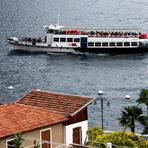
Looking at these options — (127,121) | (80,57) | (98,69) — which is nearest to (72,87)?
(98,69)

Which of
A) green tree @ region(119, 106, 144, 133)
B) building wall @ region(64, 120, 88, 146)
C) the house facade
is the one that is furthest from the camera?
green tree @ region(119, 106, 144, 133)

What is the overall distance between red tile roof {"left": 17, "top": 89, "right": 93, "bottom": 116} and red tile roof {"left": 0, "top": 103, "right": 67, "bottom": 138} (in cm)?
74

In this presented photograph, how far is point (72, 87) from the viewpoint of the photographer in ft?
287

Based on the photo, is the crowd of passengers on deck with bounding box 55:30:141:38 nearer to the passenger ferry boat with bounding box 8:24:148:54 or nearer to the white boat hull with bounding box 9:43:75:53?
the passenger ferry boat with bounding box 8:24:148:54

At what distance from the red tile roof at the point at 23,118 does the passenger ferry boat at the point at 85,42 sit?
93.4 meters

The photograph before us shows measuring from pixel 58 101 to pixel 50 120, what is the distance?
8.30 ft

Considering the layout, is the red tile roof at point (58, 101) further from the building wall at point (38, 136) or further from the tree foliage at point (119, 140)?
the tree foliage at point (119, 140)

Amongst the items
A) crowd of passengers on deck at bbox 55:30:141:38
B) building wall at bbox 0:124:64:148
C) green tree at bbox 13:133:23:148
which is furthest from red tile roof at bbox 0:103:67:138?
crowd of passengers on deck at bbox 55:30:141:38

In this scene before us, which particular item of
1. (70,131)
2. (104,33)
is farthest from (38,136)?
(104,33)

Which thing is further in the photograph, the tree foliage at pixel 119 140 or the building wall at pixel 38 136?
the tree foliage at pixel 119 140

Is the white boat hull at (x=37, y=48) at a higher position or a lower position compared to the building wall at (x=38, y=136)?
higher

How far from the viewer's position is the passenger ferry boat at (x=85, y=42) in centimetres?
12200

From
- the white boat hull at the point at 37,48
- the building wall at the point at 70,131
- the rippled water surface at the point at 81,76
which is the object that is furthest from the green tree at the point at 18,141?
the white boat hull at the point at 37,48

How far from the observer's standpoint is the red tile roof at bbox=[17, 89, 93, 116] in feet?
94.7
